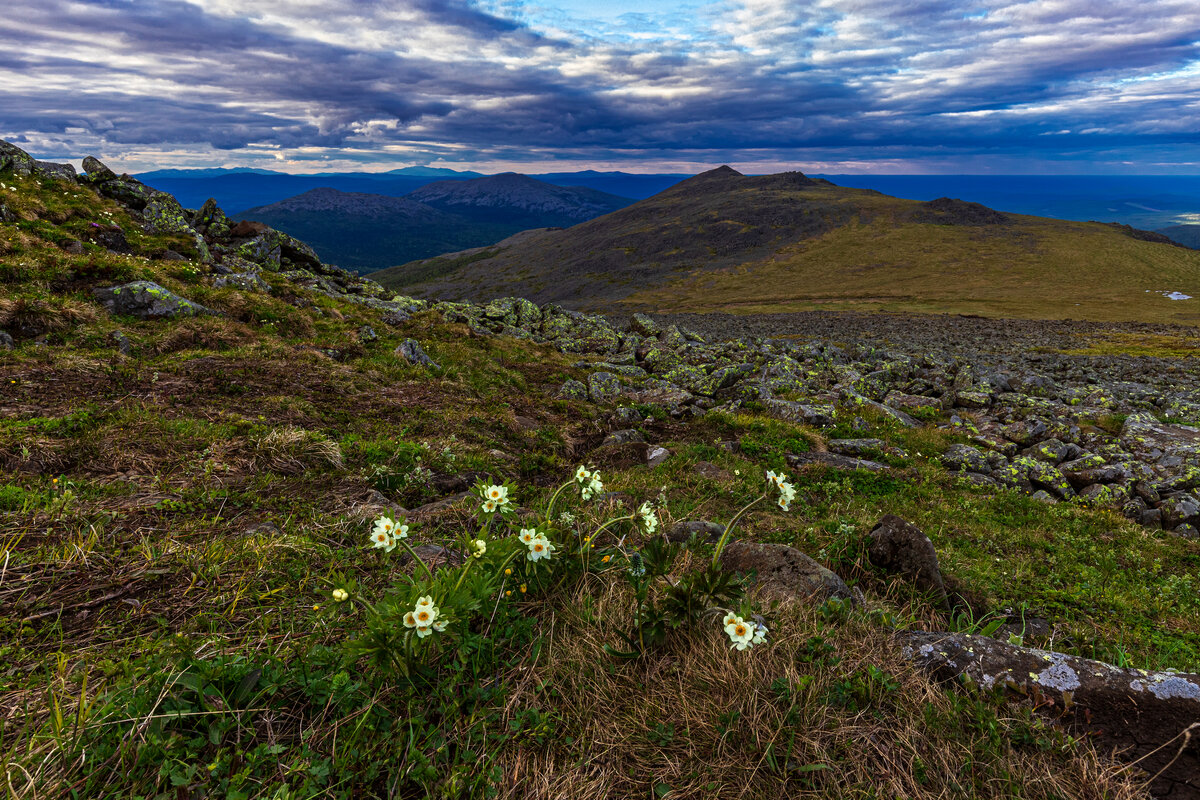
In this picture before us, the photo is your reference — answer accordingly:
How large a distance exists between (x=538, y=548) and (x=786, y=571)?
2458 mm

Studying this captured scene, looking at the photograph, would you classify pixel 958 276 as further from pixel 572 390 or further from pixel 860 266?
pixel 572 390

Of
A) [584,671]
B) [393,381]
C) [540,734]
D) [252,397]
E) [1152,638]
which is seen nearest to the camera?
[540,734]

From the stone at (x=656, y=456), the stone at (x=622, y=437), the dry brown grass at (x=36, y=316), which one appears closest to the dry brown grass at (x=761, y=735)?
the stone at (x=656, y=456)

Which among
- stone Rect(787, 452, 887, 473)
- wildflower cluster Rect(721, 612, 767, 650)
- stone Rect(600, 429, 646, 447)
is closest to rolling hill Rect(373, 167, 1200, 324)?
stone Rect(787, 452, 887, 473)

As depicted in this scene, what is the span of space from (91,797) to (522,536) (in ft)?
7.69

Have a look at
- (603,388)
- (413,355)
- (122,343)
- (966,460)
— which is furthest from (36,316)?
(966,460)

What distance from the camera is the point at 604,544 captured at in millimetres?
4816

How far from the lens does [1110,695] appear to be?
3062mm

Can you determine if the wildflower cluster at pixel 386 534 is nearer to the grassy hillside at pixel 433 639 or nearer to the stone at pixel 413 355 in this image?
the grassy hillside at pixel 433 639

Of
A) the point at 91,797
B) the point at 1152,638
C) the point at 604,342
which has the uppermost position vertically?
the point at 91,797

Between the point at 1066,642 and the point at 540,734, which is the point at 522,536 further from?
the point at 1066,642

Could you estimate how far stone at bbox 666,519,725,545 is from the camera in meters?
5.46

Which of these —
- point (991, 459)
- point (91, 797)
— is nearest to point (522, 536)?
point (91, 797)

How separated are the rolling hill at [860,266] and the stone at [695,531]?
306ft
